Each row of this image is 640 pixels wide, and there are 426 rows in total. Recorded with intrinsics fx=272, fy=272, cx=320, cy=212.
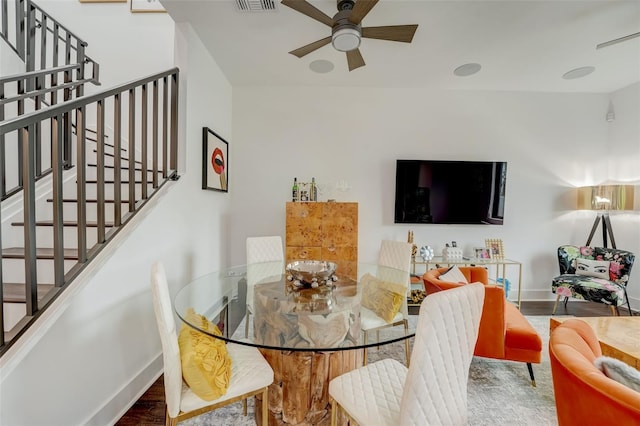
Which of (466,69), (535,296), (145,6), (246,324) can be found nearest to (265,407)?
(246,324)

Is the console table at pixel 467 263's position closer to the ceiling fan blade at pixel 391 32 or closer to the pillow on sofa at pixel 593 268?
the pillow on sofa at pixel 593 268

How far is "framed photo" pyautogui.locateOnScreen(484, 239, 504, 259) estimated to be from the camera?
379 cm

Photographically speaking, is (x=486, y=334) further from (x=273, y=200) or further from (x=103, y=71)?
(x=103, y=71)

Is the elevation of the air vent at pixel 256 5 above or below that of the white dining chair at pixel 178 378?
above

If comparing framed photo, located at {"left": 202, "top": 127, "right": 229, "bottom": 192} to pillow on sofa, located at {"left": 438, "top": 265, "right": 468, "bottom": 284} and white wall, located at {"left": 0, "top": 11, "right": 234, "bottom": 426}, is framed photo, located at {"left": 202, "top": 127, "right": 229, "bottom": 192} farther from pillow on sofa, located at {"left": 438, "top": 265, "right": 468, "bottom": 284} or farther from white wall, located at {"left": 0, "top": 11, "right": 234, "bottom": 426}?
pillow on sofa, located at {"left": 438, "top": 265, "right": 468, "bottom": 284}

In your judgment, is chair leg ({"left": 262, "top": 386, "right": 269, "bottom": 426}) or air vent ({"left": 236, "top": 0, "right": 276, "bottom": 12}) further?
air vent ({"left": 236, "top": 0, "right": 276, "bottom": 12})

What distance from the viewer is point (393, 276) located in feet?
8.11

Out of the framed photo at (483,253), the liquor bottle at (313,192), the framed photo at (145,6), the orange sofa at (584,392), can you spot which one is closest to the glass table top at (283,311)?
the orange sofa at (584,392)

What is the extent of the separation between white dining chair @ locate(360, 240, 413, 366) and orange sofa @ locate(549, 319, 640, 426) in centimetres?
71

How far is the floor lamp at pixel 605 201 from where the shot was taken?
340 centimetres

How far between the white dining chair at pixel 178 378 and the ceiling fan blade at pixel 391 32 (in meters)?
2.24

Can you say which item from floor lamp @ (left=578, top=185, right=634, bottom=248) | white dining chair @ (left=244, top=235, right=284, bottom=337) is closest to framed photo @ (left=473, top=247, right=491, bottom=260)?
floor lamp @ (left=578, top=185, right=634, bottom=248)

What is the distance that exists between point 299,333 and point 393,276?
1.37m

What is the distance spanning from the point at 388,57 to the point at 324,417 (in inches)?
133
